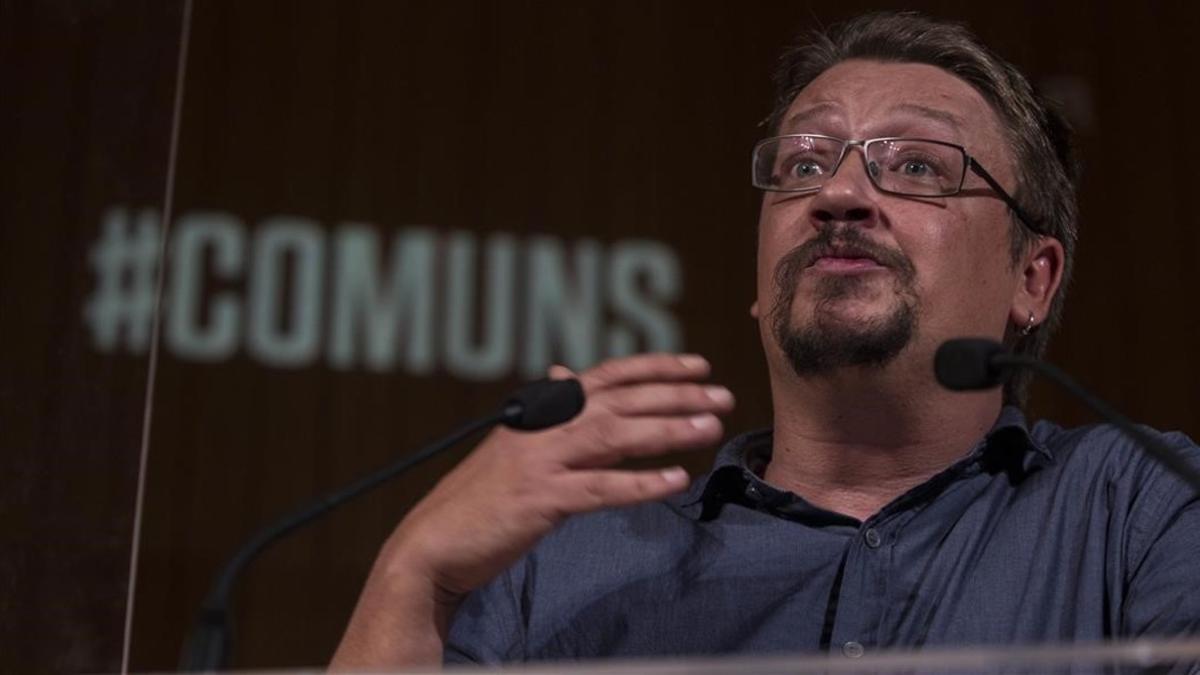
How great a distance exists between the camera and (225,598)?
29.7 inches

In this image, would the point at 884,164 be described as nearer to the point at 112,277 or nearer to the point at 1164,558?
the point at 1164,558

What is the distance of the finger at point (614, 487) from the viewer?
0.88 meters

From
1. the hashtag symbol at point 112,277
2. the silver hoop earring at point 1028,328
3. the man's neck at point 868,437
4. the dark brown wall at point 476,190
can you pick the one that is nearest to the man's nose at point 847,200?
the man's neck at point 868,437

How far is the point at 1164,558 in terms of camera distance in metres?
1.10

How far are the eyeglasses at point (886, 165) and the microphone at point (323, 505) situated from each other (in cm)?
A: 50

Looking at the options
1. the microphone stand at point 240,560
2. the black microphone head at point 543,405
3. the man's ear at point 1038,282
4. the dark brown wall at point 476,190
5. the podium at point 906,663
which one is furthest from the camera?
the dark brown wall at point 476,190

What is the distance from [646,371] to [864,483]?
0.43 m

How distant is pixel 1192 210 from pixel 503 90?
4.67ft

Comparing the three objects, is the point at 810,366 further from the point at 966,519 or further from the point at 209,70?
the point at 209,70

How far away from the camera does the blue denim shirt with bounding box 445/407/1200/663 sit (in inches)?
44.4

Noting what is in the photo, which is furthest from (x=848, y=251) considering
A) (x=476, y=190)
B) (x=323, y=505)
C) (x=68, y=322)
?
(x=476, y=190)

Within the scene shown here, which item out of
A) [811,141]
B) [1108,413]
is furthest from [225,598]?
[811,141]

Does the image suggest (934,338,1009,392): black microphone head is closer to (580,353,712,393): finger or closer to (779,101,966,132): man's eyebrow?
(580,353,712,393): finger

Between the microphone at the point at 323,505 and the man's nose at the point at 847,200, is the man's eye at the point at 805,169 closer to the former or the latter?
the man's nose at the point at 847,200
